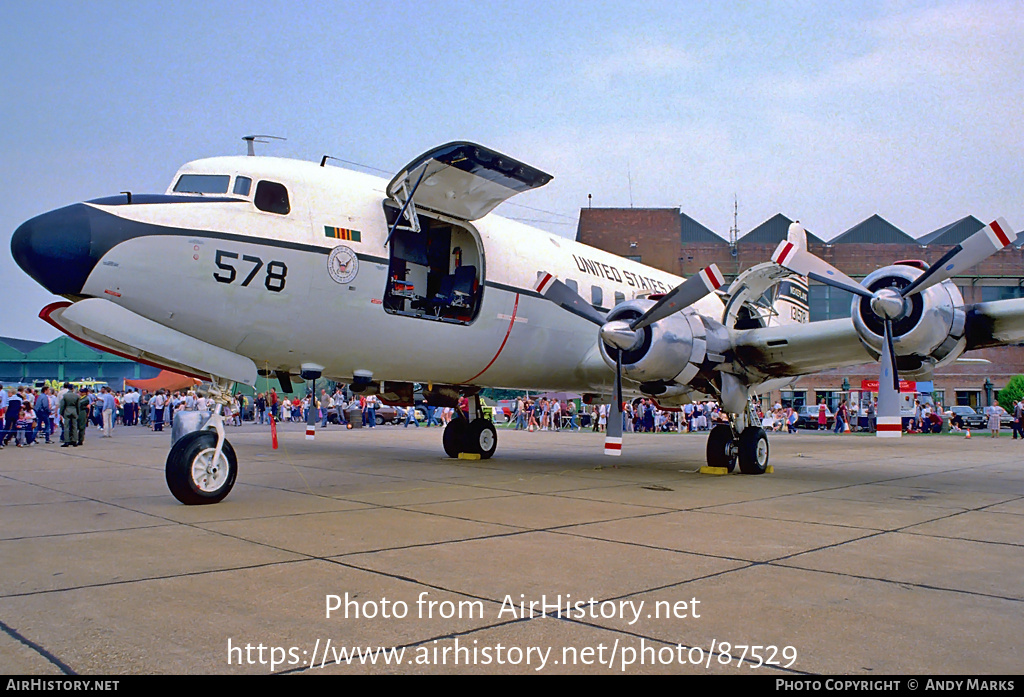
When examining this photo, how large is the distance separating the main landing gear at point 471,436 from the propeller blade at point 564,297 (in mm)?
3746

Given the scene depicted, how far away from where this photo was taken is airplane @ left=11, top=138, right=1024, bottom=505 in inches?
323

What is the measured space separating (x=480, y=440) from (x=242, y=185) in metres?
7.65

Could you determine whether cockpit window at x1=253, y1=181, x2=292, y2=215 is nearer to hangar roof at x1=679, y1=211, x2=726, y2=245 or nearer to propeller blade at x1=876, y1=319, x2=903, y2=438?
propeller blade at x1=876, y1=319, x2=903, y2=438

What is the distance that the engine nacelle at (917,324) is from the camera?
34.3ft

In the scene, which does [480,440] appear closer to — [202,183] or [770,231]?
[202,183]

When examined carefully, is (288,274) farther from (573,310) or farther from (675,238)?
(675,238)

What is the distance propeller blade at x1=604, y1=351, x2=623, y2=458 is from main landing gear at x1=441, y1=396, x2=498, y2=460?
4.19 m

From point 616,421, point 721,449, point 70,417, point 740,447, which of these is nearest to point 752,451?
point 740,447

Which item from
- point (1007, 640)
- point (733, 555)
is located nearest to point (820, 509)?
point (733, 555)

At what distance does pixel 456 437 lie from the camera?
50.4 feet

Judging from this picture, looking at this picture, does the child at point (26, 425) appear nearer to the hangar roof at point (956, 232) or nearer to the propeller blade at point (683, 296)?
the propeller blade at point (683, 296)

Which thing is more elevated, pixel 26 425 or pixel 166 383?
pixel 166 383

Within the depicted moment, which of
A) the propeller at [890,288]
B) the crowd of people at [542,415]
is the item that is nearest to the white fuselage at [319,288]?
the propeller at [890,288]

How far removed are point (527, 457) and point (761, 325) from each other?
19.0 feet
